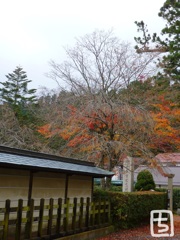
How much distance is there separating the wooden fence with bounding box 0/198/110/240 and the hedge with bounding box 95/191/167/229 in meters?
0.38

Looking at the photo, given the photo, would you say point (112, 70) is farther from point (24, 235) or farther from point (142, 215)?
point (24, 235)

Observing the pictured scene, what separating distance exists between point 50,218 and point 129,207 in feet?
12.9

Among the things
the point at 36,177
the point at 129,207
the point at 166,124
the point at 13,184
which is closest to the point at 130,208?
the point at 129,207

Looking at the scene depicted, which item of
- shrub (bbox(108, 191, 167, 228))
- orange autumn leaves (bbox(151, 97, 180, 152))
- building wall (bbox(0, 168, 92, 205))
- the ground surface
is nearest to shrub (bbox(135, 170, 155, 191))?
orange autumn leaves (bbox(151, 97, 180, 152))

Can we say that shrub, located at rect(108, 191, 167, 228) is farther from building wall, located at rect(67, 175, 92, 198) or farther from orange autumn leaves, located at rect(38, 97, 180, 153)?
orange autumn leaves, located at rect(38, 97, 180, 153)

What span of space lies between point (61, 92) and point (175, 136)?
7508 millimetres

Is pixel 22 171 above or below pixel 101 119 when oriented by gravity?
below

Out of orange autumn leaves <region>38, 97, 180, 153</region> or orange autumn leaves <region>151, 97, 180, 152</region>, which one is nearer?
orange autumn leaves <region>38, 97, 180, 153</region>

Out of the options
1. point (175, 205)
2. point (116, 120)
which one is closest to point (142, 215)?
point (116, 120)

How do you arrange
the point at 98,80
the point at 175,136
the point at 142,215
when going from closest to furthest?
the point at 142,215, the point at 98,80, the point at 175,136

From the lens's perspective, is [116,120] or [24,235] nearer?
[24,235]

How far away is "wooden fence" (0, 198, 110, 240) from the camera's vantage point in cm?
573

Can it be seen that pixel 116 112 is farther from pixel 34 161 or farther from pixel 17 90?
pixel 17 90

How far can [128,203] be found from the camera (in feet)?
31.8
